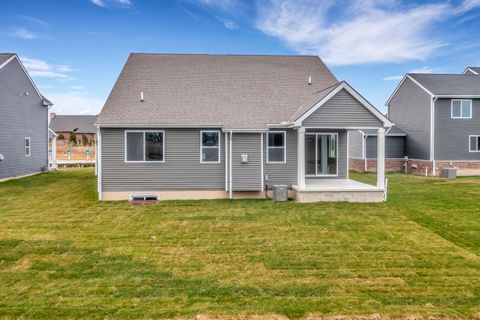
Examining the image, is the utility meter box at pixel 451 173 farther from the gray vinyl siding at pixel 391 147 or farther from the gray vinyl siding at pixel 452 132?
the gray vinyl siding at pixel 391 147

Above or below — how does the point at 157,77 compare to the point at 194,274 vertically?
above

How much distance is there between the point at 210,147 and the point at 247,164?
1.72m

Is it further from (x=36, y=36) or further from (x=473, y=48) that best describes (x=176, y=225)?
(x=473, y=48)

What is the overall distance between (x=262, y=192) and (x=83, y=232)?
7.36 meters

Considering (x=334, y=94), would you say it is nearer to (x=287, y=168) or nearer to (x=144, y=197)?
(x=287, y=168)

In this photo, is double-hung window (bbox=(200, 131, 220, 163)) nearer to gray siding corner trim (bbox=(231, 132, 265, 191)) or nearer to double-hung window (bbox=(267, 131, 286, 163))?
gray siding corner trim (bbox=(231, 132, 265, 191))

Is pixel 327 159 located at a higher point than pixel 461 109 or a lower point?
lower

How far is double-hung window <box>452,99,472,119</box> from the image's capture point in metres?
23.1

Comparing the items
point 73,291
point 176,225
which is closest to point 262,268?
point 73,291

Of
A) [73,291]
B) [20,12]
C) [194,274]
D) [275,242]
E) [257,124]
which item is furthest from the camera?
[20,12]

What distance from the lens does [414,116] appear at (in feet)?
82.8

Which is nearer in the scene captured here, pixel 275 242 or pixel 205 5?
pixel 275 242

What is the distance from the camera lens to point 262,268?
668 centimetres

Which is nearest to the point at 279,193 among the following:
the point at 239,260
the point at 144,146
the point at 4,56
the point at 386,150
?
the point at 144,146
